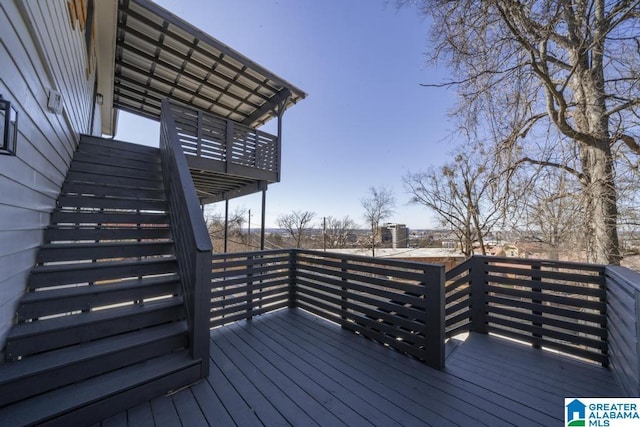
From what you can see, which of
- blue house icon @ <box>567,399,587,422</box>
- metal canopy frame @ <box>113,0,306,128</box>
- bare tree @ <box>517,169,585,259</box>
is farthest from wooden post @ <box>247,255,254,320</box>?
bare tree @ <box>517,169,585,259</box>

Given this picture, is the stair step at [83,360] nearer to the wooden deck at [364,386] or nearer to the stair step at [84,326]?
the stair step at [84,326]

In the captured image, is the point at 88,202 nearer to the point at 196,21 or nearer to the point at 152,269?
the point at 152,269

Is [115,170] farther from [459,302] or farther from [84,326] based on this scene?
[459,302]

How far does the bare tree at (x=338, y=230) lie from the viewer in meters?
23.8

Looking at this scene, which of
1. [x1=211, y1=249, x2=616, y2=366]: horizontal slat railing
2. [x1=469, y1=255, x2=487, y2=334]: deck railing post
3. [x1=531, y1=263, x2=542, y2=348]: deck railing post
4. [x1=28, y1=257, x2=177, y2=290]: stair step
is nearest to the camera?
[x1=28, y1=257, x2=177, y2=290]: stair step

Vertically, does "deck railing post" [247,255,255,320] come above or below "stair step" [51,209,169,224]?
below

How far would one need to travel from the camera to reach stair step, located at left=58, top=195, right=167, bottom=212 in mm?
2615

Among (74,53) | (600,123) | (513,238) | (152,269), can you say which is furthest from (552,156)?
(74,53)

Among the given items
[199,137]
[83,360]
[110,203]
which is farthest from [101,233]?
[199,137]

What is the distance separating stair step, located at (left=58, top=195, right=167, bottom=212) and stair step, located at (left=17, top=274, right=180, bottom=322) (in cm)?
98

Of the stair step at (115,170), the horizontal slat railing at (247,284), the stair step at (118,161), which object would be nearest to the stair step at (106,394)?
the horizontal slat railing at (247,284)

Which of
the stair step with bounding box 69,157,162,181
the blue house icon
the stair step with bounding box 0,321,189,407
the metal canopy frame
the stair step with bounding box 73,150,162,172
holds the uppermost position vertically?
the metal canopy frame

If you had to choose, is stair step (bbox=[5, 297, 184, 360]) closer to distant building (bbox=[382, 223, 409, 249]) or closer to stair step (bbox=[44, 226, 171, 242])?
stair step (bbox=[44, 226, 171, 242])

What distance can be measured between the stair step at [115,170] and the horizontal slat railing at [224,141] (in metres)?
1.31
